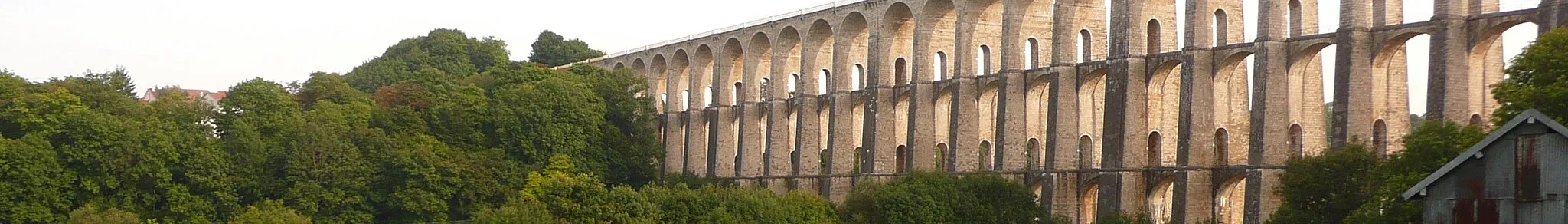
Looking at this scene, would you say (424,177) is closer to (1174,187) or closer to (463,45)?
(1174,187)

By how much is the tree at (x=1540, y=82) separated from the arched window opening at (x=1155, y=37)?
20140mm

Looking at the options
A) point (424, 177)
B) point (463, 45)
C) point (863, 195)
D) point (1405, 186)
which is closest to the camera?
point (1405, 186)

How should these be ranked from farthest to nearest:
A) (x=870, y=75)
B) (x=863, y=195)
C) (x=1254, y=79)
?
1. (x=870, y=75)
2. (x=863, y=195)
3. (x=1254, y=79)

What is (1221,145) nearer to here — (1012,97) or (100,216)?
(1012,97)

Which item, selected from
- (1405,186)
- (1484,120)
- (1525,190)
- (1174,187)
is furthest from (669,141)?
(1525,190)

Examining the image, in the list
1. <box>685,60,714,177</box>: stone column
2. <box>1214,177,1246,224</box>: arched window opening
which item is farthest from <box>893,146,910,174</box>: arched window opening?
<box>1214,177,1246,224</box>: arched window opening

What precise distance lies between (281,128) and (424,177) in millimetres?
7371

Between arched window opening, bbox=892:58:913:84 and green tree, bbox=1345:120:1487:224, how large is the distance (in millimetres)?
35034

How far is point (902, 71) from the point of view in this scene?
75562 millimetres

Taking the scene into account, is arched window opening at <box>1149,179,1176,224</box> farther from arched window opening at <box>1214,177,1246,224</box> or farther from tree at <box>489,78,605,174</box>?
tree at <box>489,78,605,174</box>

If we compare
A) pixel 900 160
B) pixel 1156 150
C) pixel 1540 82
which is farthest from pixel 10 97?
pixel 1540 82

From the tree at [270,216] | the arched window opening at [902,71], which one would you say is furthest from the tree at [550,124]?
the arched window opening at [902,71]

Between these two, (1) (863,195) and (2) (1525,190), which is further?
(1) (863,195)

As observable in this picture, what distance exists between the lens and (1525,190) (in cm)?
3095
